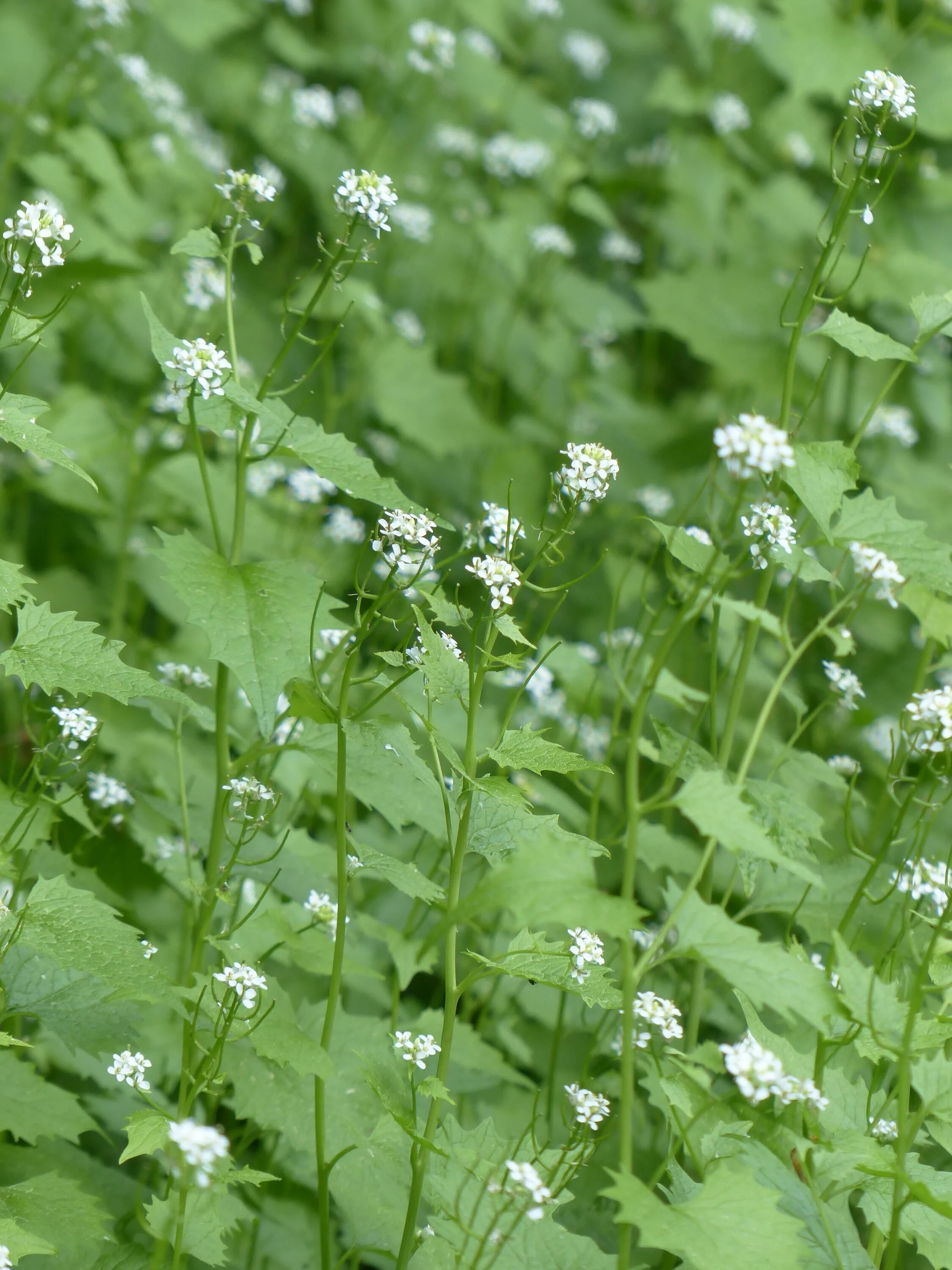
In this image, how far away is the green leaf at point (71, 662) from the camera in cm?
193

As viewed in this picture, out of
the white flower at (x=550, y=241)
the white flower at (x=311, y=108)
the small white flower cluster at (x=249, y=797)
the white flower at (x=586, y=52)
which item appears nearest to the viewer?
the small white flower cluster at (x=249, y=797)

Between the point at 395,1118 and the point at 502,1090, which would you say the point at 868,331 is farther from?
the point at 502,1090

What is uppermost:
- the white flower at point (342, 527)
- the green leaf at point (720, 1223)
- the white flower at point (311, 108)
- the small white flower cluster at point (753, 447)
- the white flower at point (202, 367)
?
the white flower at point (311, 108)

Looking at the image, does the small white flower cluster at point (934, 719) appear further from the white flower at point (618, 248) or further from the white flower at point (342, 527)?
the white flower at point (618, 248)

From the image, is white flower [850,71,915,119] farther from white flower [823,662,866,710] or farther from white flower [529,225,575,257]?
white flower [529,225,575,257]

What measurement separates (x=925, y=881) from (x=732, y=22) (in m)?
4.86

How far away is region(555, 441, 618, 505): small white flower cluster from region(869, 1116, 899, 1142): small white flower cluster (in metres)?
1.09

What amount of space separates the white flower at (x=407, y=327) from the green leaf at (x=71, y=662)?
10.6 feet

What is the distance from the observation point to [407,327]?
5184mm

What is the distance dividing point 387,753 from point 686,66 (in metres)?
5.64

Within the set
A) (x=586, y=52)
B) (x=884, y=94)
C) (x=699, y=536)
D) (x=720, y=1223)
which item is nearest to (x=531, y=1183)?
(x=720, y=1223)

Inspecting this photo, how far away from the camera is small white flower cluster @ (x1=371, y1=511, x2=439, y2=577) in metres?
1.84

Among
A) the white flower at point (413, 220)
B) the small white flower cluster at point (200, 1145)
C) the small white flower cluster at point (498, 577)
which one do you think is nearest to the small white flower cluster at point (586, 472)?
the small white flower cluster at point (498, 577)

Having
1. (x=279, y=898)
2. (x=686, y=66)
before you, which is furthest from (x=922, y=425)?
(x=279, y=898)
